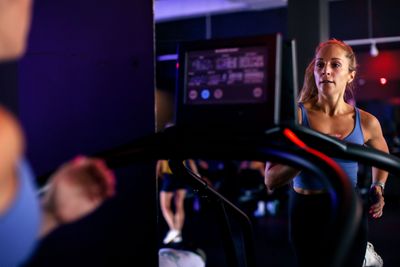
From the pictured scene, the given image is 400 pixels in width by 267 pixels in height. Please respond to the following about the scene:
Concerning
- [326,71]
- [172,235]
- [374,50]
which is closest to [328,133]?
[326,71]

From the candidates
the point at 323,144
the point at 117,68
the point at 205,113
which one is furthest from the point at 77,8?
the point at 323,144

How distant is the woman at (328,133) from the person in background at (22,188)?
1190mm

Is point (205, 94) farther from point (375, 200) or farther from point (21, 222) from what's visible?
point (375, 200)

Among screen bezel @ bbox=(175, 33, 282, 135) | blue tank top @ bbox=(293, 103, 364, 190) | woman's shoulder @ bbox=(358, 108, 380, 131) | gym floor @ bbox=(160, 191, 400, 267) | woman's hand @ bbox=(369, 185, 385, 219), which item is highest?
screen bezel @ bbox=(175, 33, 282, 135)

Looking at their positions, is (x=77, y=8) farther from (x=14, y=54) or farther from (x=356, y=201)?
(x=356, y=201)

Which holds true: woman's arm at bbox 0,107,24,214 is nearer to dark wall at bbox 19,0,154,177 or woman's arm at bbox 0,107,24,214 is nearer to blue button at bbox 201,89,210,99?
blue button at bbox 201,89,210,99

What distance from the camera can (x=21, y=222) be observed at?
0.76 m

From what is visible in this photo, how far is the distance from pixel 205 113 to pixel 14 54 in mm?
499

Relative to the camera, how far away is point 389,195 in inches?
306

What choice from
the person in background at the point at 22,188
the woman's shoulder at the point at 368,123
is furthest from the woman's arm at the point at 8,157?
the woman's shoulder at the point at 368,123

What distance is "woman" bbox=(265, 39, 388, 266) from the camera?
2.08 meters

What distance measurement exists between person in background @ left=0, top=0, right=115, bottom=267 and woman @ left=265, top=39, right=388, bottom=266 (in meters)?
1.19

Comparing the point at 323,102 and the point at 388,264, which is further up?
the point at 323,102

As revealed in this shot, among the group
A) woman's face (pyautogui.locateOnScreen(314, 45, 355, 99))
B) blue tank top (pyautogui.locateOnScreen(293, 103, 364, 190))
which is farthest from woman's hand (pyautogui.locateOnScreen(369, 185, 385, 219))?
woman's face (pyautogui.locateOnScreen(314, 45, 355, 99))
